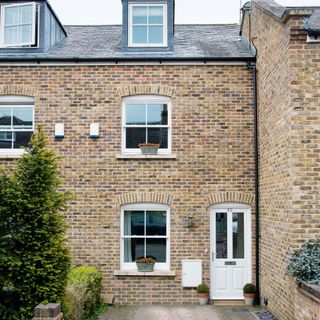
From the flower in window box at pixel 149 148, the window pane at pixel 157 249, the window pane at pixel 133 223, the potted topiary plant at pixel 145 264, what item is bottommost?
the potted topiary plant at pixel 145 264

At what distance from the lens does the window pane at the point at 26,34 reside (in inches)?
553

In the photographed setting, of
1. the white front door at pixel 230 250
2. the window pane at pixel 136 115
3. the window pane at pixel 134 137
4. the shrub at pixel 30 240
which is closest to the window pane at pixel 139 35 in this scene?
the window pane at pixel 136 115

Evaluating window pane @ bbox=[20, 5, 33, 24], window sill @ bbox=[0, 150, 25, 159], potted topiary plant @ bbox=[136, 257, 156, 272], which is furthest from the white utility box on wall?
window pane @ bbox=[20, 5, 33, 24]

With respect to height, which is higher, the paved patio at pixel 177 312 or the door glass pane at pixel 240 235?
the door glass pane at pixel 240 235

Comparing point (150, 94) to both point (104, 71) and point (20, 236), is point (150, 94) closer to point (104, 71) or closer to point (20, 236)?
point (104, 71)

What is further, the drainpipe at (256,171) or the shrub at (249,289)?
the drainpipe at (256,171)

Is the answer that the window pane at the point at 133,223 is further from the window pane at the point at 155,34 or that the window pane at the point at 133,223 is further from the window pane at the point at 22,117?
the window pane at the point at 155,34

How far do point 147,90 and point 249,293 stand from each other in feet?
19.9

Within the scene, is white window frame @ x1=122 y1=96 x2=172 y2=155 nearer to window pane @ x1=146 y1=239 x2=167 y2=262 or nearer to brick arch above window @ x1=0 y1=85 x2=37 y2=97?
window pane @ x1=146 y1=239 x2=167 y2=262

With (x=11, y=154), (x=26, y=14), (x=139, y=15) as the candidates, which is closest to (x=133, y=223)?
(x=11, y=154)

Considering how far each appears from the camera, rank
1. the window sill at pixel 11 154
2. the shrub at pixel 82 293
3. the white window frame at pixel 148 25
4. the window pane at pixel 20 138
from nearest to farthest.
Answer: the shrub at pixel 82 293 < the window sill at pixel 11 154 < the window pane at pixel 20 138 < the white window frame at pixel 148 25

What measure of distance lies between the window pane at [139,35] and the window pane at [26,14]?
3023 millimetres

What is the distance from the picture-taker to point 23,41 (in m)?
14.0

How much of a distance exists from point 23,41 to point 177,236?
7.12m
